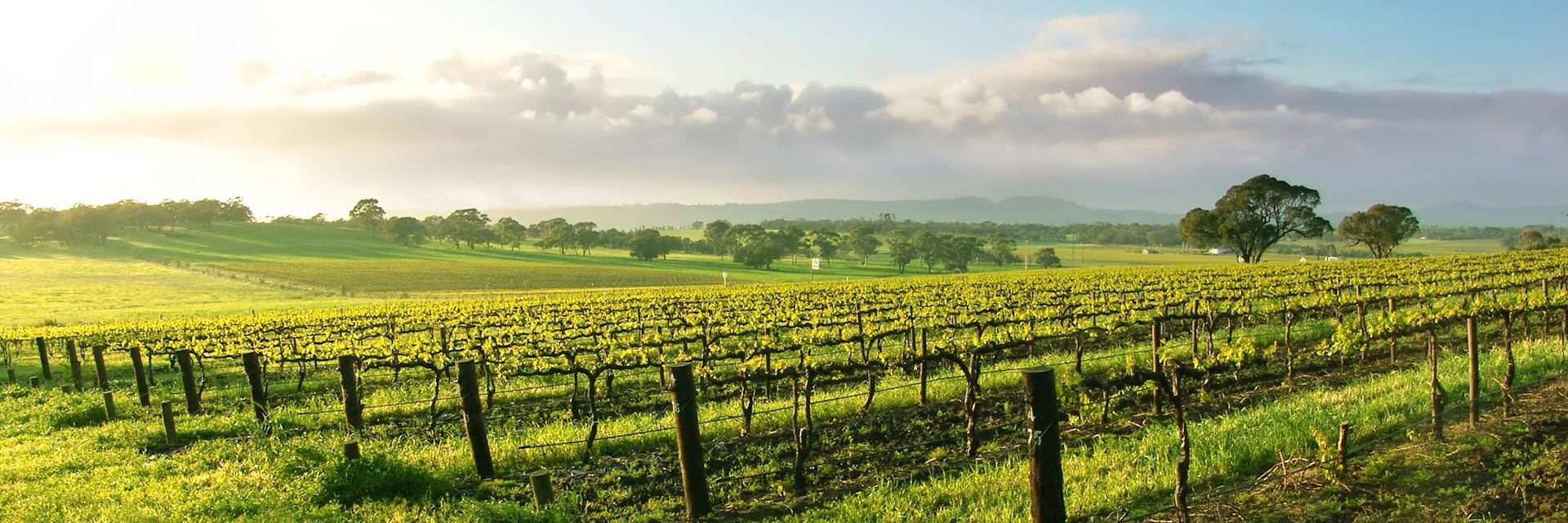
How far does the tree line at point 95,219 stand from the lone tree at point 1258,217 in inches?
4998

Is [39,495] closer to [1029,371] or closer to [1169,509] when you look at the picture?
[1029,371]

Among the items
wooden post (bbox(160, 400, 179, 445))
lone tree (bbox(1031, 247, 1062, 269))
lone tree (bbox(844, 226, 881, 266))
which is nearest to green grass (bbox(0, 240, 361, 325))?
wooden post (bbox(160, 400, 179, 445))

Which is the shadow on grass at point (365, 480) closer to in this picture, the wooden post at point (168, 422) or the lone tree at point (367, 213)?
the wooden post at point (168, 422)

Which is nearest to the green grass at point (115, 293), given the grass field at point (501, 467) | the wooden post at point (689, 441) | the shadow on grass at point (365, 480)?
the grass field at point (501, 467)

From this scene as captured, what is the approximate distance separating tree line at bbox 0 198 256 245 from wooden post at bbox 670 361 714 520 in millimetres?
119594

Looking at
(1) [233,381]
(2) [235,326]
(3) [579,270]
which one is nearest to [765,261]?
(3) [579,270]

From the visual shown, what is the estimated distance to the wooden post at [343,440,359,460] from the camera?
25.8ft

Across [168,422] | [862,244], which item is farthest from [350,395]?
[862,244]

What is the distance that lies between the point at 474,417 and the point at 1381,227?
101153 mm

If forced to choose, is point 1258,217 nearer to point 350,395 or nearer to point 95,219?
point 350,395

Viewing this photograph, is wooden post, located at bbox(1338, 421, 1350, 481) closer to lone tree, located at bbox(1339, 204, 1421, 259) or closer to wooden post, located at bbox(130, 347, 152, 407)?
wooden post, located at bbox(130, 347, 152, 407)

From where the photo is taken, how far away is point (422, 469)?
27.0 feet

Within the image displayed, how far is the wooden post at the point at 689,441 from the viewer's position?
22.4 ft

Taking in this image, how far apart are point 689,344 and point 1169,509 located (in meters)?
18.4
